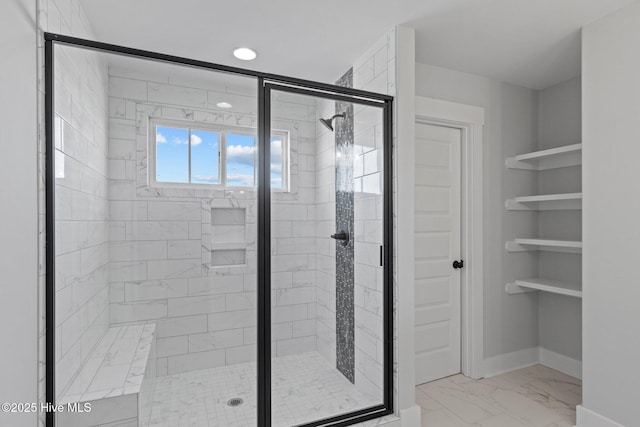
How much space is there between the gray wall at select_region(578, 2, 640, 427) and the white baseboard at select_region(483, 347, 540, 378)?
29.7 inches

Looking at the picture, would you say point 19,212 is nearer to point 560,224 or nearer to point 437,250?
point 437,250

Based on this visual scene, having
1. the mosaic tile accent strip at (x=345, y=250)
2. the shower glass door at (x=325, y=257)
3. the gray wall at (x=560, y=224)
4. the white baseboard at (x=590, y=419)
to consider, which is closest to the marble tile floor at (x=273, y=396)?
the shower glass door at (x=325, y=257)

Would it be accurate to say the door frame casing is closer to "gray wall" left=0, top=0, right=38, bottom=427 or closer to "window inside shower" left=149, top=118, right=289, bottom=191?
"window inside shower" left=149, top=118, right=289, bottom=191

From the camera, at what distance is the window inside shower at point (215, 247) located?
1.74 m

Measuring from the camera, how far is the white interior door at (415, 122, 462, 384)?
265 centimetres

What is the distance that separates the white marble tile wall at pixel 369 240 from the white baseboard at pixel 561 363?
6.07 feet

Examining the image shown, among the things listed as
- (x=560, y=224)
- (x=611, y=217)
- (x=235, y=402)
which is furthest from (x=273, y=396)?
(x=560, y=224)

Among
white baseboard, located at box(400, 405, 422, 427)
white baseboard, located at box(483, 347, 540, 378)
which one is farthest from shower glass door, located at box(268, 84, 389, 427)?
white baseboard, located at box(483, 347, 540, 378)

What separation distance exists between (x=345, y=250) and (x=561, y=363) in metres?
2.31

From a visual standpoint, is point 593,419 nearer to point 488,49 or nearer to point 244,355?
point 244,355

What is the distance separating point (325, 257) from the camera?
6.46 feet

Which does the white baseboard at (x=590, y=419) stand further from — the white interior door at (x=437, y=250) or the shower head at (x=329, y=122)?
the shower head at (x=329, y=122)

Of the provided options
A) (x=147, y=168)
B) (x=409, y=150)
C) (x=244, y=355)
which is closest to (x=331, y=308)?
(x=244, y=355)

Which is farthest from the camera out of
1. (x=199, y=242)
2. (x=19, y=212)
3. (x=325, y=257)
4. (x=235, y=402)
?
(x=199, y=242)
